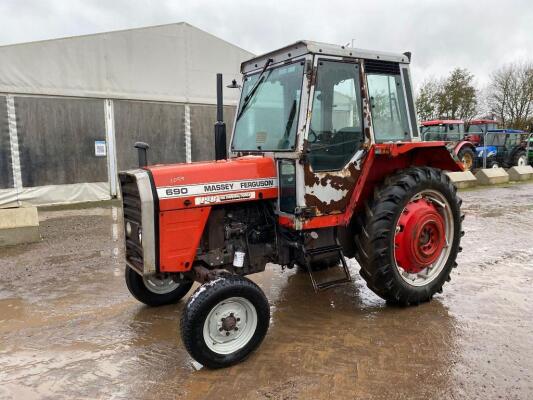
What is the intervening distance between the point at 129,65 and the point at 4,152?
348 centimetres

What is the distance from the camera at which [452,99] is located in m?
29.0

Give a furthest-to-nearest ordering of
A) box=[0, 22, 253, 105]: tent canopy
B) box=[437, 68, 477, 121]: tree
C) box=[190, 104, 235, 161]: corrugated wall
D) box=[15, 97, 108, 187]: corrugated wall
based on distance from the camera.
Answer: box=[437, 68, 477, 121]: tree < box=[190, 104, 235, 161]: corrugated wall < box=[15, 97, 108, 187]: corrugated wall < box=[0, 22, 253, 105]: tent canopy

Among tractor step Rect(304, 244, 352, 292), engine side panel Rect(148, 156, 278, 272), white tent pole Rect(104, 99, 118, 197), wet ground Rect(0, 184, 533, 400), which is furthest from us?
white tent pole Rect(104, 99, 118, 197)

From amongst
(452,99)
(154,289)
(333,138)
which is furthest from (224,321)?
(452,99)

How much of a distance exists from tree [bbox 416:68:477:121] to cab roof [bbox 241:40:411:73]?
2688 cm

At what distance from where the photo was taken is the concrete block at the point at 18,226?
649 centimetres

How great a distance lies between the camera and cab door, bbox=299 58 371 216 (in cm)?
345

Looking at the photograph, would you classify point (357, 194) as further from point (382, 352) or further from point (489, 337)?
point (489, 337)

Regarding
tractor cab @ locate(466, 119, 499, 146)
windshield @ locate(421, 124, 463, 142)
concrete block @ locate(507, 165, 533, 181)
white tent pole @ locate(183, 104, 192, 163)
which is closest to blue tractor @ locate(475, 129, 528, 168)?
tractor cab @ locate(466, 119, 499, 146)

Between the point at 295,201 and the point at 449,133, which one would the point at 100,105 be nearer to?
the point at 295,201

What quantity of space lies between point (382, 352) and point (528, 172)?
1471cm

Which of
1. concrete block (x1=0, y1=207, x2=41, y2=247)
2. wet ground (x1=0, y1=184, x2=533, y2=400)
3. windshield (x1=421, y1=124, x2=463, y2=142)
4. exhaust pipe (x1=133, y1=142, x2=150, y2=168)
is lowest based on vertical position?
wet ground (x1=0, y1=184, x2=533, y2=400)

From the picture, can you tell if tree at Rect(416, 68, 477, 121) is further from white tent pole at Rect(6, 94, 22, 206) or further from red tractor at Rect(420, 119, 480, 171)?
white tent pole at Rect(6, 94, 22, 206)

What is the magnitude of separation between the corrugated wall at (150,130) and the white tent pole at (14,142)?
218cm
